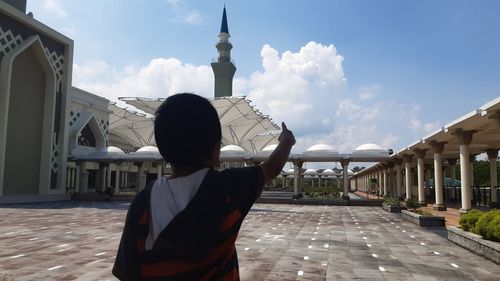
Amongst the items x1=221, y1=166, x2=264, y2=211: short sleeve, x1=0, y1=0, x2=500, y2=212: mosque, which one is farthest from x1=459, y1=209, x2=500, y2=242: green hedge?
x1=221, y1=166, x2=264, y2=211: short sleeve

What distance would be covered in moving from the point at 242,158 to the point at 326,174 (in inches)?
1683

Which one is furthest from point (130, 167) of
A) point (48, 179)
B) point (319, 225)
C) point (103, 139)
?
point (319, 225)

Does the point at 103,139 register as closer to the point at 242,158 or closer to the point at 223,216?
the point at 242,158

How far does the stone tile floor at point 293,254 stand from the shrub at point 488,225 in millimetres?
688

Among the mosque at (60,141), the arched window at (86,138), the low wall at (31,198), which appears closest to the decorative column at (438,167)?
the mosque at (60,141)

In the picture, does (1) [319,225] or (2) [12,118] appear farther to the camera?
(2) [12,118]

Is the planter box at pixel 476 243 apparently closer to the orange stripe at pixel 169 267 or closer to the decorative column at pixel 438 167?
the orange stripe at pixel 169 267

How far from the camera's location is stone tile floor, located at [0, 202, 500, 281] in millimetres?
8984

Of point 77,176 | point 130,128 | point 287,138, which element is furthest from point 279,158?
point 130,128

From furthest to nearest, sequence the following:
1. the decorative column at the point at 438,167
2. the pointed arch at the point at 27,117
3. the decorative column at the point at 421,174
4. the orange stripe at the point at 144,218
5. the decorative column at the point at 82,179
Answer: the decorative column at the point at 82,179 → the pointed arch at the point at 27,117 → the decorative column at the point at 421,174 → the decorative column at the point at 438,167 → the orange stripe at the point at 144,218

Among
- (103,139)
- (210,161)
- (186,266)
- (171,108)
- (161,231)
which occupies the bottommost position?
(186,266)

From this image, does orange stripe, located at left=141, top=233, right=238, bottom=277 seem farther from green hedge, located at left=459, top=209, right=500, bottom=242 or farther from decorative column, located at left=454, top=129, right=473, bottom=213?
decorative column, located at left=454, top=129, right=473, bottom=213

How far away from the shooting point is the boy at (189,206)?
60.8 inches

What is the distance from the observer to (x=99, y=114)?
52094mm
